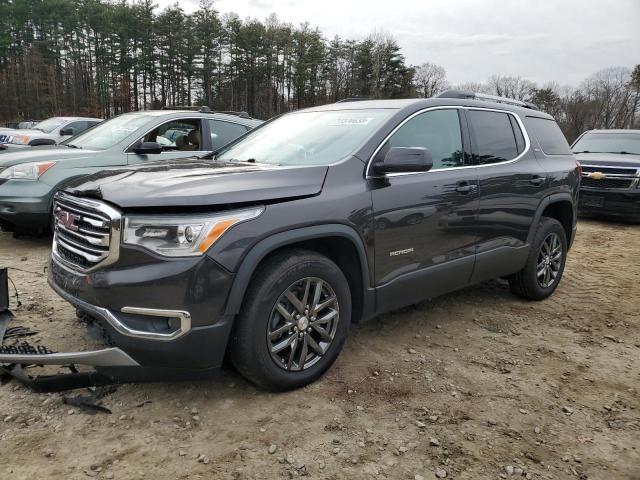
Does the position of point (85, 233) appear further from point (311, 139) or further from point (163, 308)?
point (311, 139)

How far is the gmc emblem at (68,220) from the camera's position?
9.13 feet

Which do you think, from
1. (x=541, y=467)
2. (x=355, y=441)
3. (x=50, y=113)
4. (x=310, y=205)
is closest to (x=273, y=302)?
(x=310, y=205)

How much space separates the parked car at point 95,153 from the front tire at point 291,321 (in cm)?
342

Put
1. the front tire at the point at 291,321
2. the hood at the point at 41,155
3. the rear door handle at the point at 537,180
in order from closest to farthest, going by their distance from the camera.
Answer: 1. the front tire at the point at 291,321
2. the rear door handle at the point at 537,180
3. the hood at the point at 41,155

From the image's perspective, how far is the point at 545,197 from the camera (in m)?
4.64

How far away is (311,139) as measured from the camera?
3.61m

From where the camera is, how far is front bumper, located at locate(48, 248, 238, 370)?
2.45 meters

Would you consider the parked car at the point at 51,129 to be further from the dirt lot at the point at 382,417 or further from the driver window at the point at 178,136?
the dirt lot at the point at 382,417

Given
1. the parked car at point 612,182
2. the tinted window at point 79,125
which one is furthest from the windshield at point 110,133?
the parked car at point 612,182

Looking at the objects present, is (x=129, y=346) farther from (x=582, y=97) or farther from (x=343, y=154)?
(x=582, y=97)

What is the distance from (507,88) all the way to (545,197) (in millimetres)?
67762

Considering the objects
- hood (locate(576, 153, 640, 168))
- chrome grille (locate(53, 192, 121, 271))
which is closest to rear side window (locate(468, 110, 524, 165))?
chrome grille (locate(53, 192, 121, 271))

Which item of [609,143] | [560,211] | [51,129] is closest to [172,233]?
[560,211]

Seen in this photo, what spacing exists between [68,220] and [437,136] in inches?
102
